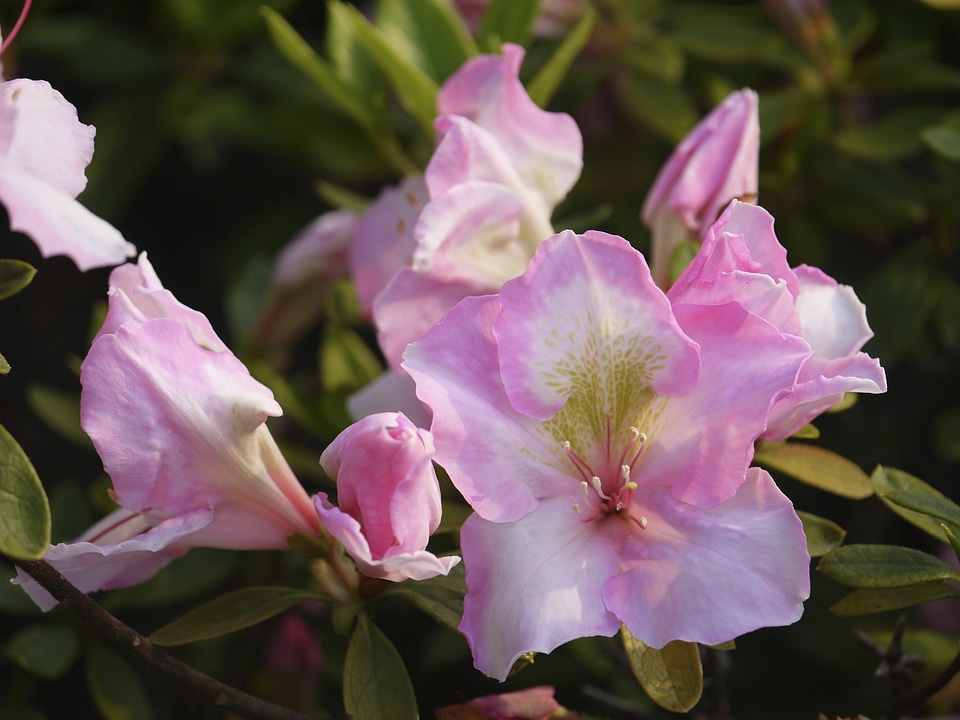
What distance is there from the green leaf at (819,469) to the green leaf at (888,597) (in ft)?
0.36

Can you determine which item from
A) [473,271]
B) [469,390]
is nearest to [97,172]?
[473,271]

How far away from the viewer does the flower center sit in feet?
2.81

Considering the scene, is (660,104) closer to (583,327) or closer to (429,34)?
(429,34)

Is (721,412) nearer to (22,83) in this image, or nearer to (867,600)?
(867,600)

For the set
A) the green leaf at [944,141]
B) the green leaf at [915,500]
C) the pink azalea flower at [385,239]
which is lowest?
the green leaf at [915,500]

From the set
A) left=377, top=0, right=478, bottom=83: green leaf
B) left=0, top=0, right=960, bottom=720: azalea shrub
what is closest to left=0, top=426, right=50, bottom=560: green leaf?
left=0, top=0, right=960, bottom=720: azalea shrub

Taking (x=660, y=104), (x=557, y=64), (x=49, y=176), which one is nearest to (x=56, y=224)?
(x=49, y=176)

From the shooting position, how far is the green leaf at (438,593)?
88 cm

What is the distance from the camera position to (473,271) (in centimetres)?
100

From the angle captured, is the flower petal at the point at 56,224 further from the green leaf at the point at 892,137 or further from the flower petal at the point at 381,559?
the green leaf at the point at 892,137

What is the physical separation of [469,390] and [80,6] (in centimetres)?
175

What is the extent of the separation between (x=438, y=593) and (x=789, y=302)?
36 centimetres

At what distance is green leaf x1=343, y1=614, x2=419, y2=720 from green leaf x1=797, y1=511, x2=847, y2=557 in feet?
1.12

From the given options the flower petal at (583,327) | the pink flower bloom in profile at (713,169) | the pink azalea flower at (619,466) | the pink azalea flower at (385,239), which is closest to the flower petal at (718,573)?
the pink azalea flower at (619,466)
